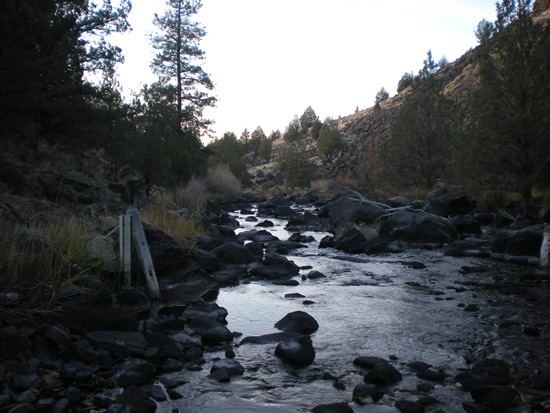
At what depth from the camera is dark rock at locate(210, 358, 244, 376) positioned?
16.2 feet

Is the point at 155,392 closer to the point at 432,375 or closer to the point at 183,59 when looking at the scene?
the point at 432,375

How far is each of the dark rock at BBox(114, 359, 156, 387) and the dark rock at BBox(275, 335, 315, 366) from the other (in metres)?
1.39

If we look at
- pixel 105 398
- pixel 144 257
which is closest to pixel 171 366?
pixel 105 398

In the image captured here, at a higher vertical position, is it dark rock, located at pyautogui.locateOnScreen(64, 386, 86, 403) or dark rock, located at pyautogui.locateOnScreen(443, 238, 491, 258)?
dark rock, located at pyautogui.locateOnScreen(443, 238, 491, 258)

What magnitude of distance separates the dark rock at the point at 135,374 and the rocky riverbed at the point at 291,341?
0.01 metres

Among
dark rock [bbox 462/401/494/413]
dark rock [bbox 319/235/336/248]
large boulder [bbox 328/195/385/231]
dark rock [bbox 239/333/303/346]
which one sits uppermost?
large boulder [bbox 328/195/385/231]

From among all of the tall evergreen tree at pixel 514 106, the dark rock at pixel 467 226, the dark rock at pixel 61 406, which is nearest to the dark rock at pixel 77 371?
the dark rock at pixel 61 406

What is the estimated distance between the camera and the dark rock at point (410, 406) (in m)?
4.06

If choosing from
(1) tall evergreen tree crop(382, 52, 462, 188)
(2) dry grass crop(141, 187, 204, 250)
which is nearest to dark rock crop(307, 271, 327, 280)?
(2) dry grass crop(141, 187, 204, 250)

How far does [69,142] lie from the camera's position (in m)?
18.0

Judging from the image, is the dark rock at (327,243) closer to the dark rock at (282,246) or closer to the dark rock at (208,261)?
the dark rock at (282,246)

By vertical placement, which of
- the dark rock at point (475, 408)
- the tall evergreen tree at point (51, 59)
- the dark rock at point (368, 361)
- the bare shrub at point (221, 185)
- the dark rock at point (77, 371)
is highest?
the tall evergreen tree at point (51, 59)

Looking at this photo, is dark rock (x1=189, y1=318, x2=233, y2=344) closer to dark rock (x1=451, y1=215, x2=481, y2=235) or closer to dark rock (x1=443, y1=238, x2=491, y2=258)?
dark rock (x1=443, y1=238, x2=491, y2=258)

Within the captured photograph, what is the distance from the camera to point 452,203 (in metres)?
18.5
